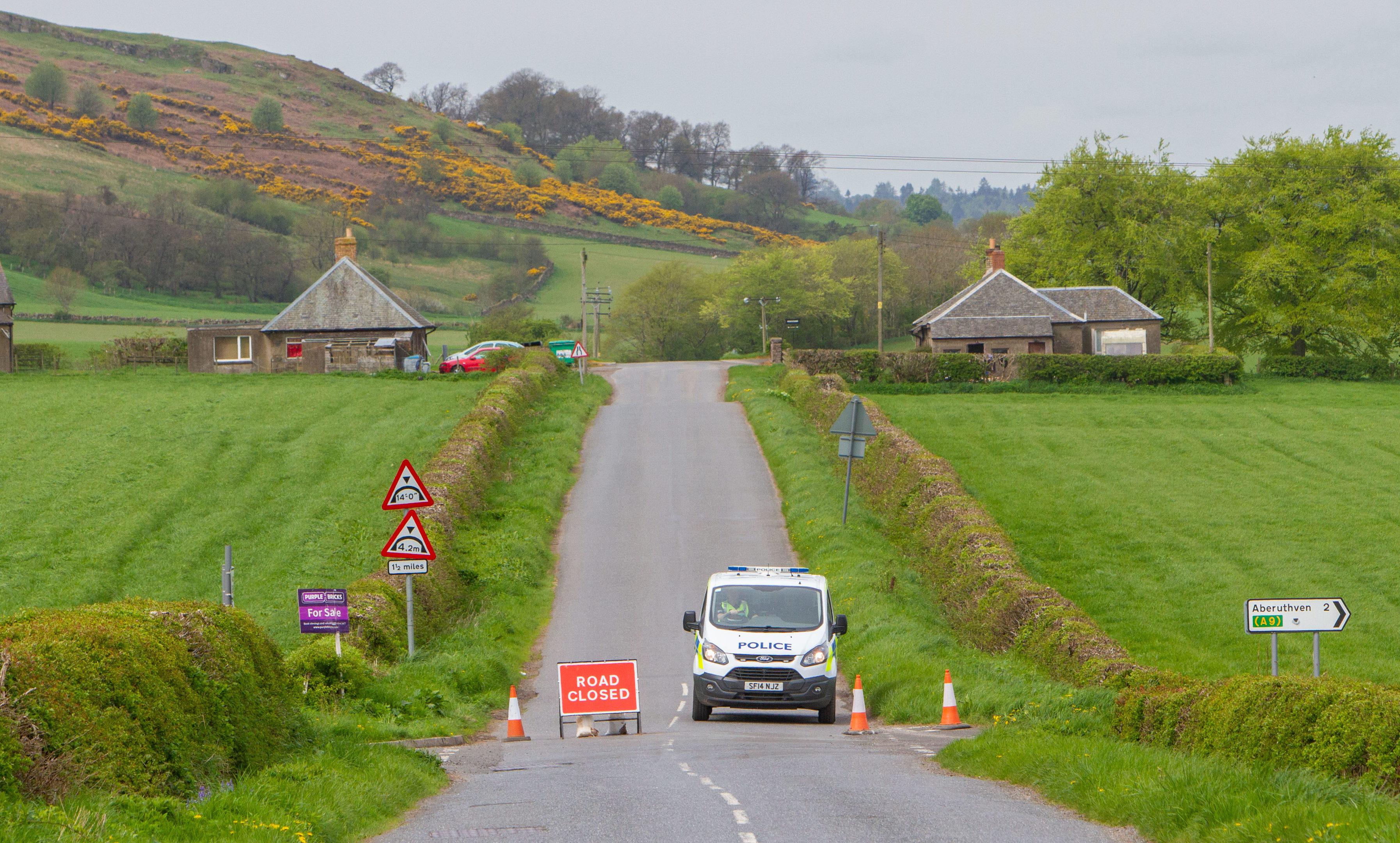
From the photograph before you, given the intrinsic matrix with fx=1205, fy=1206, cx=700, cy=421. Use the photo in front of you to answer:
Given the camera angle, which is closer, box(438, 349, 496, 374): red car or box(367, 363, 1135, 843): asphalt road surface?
box(367, 363, 1135, 843): asphalt road surface

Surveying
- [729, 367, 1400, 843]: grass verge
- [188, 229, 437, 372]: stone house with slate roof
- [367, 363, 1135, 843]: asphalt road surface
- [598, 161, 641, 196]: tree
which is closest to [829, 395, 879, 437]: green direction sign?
[729, 367, 1400, 843]: grass verge

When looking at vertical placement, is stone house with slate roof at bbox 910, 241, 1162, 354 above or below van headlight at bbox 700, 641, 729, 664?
above

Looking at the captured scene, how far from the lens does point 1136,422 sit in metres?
45.2

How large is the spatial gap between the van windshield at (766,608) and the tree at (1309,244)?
58872 millimetres

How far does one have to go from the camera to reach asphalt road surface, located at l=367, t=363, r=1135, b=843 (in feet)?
28.7

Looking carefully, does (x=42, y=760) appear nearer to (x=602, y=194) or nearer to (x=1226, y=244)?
(x=1226, y=244)

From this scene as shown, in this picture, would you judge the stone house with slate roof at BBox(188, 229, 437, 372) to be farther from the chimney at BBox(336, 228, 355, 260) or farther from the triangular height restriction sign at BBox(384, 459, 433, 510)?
the triangular height restriction sign at BBox(384, 459, 433, 510)

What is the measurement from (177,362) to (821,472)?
41.5 meters

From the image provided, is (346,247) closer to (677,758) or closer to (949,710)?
(949,710)

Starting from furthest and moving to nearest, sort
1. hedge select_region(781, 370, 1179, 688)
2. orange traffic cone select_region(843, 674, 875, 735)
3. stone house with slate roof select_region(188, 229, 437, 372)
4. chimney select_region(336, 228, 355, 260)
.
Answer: chimney select_region(336, 228, 355, 260) < stone house with slate roof select_region(188, 229, 437, 372) < hedge select_region(781, 370, 1179, 688) < orange traffic cone select_region(843, 674, 875, 735)

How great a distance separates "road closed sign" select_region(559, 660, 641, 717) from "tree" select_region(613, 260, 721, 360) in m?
80.8

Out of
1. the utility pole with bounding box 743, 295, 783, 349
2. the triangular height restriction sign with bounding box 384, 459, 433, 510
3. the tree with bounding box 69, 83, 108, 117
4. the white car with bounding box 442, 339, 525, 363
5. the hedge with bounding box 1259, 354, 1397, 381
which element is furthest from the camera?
the tree with bounding box 69, 83, 108, 117

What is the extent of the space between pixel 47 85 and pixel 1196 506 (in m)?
166

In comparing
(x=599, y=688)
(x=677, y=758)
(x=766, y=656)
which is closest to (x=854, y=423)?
(x=766, y=656)
